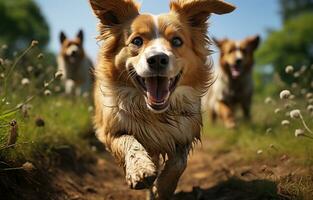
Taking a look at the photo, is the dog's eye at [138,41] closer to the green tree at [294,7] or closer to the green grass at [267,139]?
the green grass at [267,139]

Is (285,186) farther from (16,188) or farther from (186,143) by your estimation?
(16,188)

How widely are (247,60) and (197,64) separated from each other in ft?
17.0

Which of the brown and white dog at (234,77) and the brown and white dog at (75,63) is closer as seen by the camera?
the brown and white dog at (234,77)

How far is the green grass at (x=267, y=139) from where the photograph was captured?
5133 mm

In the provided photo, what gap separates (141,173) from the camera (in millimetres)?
3402

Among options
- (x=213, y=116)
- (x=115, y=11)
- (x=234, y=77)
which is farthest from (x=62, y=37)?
(x=115, y=11)

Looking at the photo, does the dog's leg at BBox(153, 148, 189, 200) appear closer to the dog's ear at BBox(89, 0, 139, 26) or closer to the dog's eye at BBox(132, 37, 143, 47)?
the dog's eye at BBox(132, 37, 143, 47)

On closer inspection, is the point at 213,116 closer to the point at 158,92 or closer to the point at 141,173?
the point at 158,92

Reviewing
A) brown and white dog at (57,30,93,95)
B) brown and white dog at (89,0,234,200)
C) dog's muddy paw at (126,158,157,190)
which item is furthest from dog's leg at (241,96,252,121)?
dog's muddy paw at (126,158,157,190)

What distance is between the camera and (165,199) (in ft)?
13.4

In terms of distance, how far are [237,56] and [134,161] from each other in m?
6.06

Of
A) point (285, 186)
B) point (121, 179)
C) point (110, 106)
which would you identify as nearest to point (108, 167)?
point (121, 179)

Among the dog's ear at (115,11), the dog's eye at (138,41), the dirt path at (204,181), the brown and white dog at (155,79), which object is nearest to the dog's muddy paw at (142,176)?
the brown and white dog at (155,79)

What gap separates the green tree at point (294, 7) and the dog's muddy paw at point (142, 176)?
4567 cm
